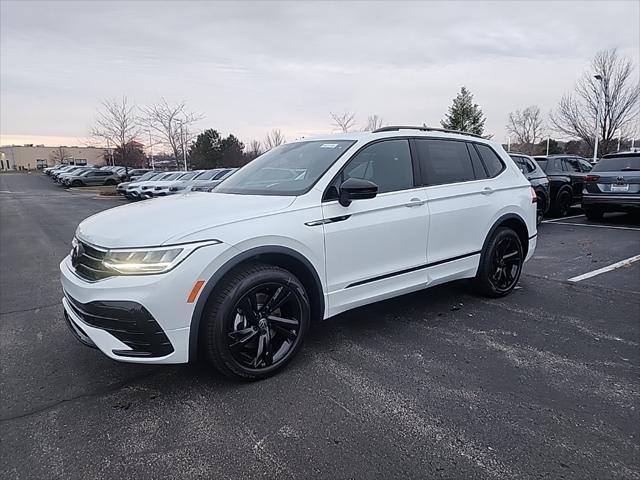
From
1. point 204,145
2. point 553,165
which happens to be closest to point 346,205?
point 553,165

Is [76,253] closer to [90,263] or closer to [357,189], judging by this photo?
[90,263]

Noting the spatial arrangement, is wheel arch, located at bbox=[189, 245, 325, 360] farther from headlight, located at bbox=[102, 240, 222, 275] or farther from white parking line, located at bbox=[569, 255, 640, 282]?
white parking line, located at bbox=[569, 255, 640, 282]

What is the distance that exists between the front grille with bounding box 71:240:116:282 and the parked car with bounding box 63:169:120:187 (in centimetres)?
3938

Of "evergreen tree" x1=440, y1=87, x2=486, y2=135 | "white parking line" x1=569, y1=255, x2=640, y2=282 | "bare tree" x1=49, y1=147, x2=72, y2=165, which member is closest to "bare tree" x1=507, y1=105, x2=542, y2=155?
"evergreen tree" x1=440, y1=87, x2=486, y2=135

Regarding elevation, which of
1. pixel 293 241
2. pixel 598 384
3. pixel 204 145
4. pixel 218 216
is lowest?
pixel 598 384

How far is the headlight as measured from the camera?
2.59m

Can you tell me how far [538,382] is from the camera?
9.77 feet

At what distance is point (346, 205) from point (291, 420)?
5.15 feet

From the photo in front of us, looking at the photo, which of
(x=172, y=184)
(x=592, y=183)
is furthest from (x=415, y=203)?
(x=172, y=184)

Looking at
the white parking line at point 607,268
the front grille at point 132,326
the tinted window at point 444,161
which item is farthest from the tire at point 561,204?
the front grille at point 132,326

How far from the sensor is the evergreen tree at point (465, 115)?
38625 mm

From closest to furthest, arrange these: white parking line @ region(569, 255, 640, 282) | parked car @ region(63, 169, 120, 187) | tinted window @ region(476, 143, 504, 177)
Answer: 1. tinted window @ region(476, 143, 504, 177)
2. white parking line @ region(569, 255, 640, 282)
3. parked car @ region(63, 169, 120, 187)

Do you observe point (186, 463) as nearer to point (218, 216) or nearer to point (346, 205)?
point (218, 216)

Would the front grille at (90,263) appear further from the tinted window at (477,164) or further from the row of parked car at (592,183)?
the row of parked car at (592,183)
